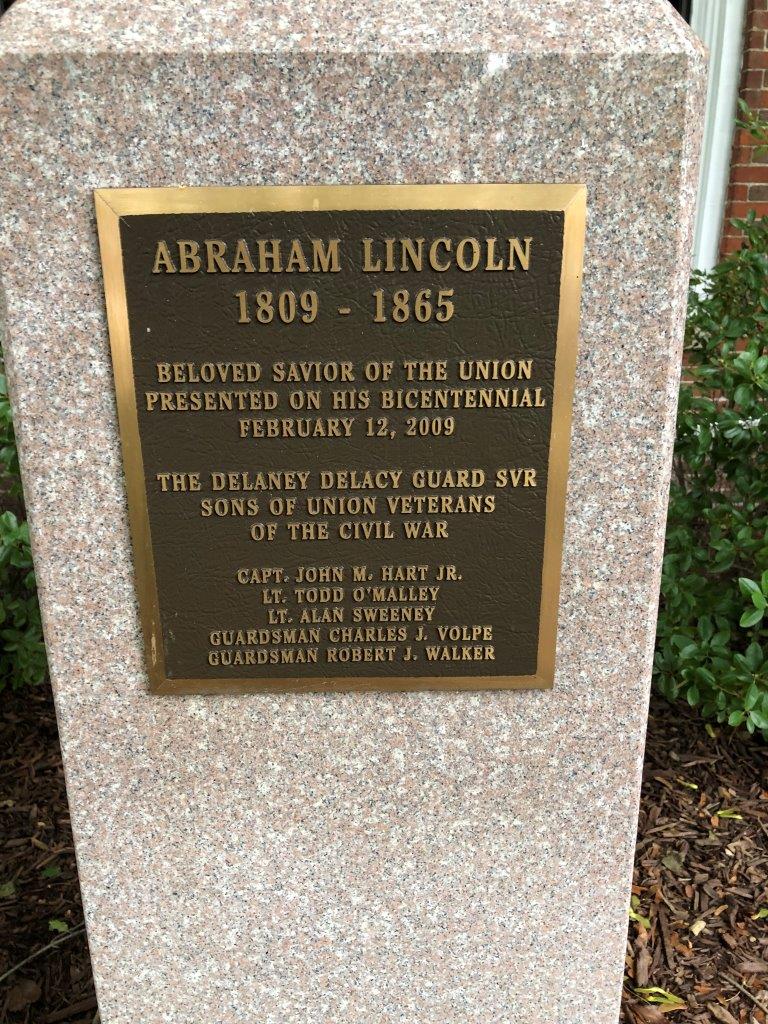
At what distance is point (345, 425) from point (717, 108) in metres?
4.58

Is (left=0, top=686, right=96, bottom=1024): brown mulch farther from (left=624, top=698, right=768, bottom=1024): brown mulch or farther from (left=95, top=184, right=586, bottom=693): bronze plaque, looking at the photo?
(left=624, top=698, right=768, bottom=1024): brown mulch

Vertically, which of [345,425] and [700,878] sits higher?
[345,425]

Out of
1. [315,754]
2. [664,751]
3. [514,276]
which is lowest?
[664,751]

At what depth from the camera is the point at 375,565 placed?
1.90 meters

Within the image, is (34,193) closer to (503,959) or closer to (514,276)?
(514,276)

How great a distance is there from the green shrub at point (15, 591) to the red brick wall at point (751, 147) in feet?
14.3

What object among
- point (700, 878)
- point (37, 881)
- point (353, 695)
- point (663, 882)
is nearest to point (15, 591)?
point (37, 881)

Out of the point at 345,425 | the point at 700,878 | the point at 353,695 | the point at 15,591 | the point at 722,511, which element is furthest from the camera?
the point at 15,591

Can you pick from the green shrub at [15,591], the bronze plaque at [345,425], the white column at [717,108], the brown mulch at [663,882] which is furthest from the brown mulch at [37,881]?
the white column at [717,108]

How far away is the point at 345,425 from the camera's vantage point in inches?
70.2

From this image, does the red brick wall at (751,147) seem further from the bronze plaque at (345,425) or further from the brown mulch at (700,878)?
the bronze plaque at (345,425)

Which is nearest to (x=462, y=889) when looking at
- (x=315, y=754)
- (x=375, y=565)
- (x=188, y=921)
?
(x=315, y=754)

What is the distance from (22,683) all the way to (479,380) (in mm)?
2946

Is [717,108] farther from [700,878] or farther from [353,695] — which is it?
[353,695]
